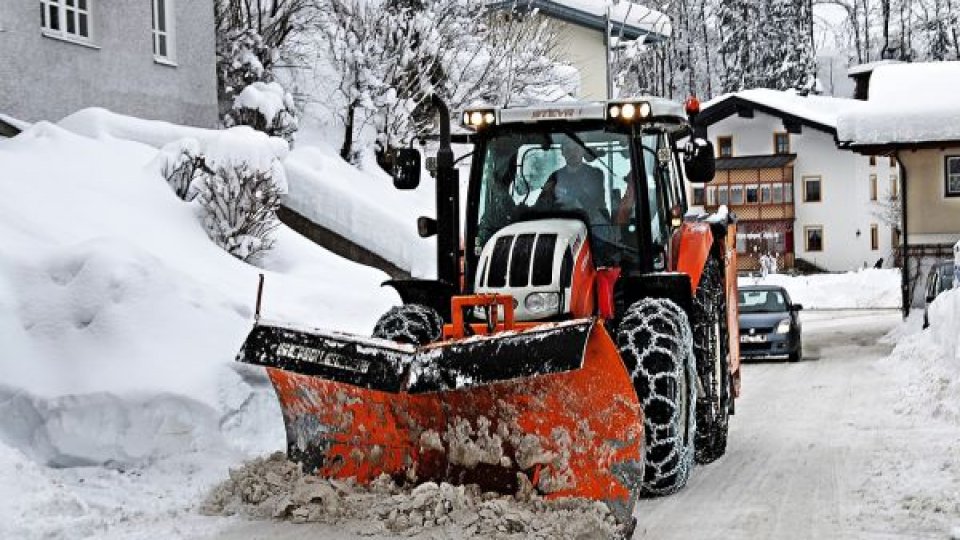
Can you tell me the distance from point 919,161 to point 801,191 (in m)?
28.8

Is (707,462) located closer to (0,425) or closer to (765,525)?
(765,525)

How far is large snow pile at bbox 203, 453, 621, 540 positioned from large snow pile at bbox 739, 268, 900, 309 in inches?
1207

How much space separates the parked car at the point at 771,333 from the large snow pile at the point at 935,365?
4.81 feet

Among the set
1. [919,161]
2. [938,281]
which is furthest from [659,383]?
[919,161]

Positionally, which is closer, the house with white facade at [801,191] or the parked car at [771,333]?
the parked car at [771,333]

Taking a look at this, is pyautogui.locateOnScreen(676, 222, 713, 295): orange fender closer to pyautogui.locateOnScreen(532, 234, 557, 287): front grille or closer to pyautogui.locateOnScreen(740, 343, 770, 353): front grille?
pyautogui.locateOnScreen(532, 234, 557, 287): front grille

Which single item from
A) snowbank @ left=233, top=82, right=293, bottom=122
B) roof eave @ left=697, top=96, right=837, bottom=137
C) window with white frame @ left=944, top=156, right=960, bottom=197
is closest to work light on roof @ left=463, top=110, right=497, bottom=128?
snowbank @ left=233, top=82, right=293, bottom=122

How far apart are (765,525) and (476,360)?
5.82 feet

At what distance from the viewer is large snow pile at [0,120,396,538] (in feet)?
25.5

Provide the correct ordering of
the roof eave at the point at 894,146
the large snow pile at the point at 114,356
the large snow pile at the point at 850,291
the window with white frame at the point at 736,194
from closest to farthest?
the large snow pile at the point at 114,356 → the roof eave at the point at 894,146 → the large snow pile at the point at 850,291 → the window with white frame at the point at 736,194

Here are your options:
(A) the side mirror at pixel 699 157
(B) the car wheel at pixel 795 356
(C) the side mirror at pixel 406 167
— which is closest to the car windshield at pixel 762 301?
(B) the car wheel at pixel 795 356

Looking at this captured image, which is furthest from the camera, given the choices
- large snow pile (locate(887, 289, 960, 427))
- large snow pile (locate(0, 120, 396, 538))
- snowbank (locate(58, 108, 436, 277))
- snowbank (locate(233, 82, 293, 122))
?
snowbank (locate(233, 82, 293, 122))

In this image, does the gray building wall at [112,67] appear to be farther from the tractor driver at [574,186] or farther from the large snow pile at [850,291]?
the large snow pile at [850,291]

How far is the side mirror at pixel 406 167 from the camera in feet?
27.0
